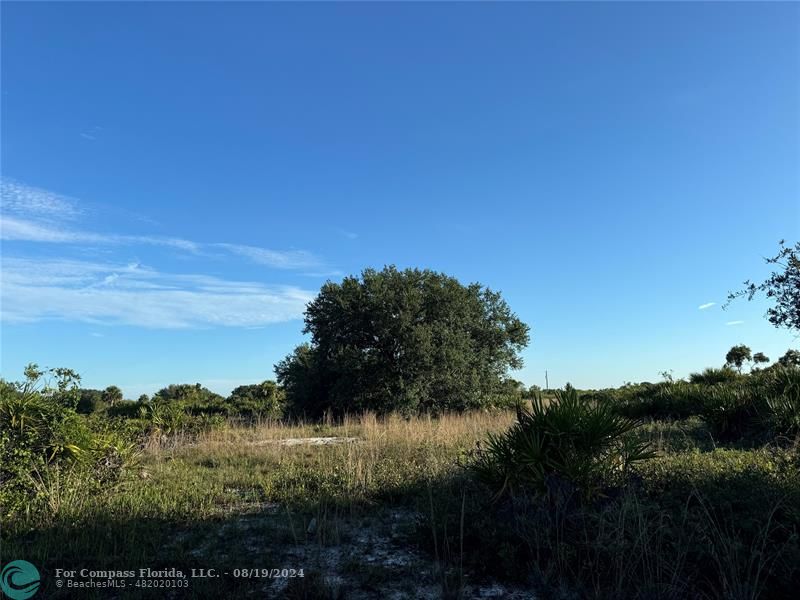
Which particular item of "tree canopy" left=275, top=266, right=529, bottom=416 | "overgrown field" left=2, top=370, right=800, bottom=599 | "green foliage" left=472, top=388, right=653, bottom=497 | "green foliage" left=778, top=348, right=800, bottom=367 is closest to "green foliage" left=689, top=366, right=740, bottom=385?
"green foliage" left=778, top=348, right=800, bottom=367

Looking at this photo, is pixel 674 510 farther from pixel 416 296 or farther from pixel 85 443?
pixel 416 296

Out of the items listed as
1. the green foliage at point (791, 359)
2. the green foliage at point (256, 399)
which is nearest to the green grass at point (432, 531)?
the green foliage at point (791, 359)

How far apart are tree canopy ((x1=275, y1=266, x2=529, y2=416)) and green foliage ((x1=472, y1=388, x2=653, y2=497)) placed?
14.8 meters

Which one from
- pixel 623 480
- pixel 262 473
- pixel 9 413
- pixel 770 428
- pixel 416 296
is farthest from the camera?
pixel 416 296

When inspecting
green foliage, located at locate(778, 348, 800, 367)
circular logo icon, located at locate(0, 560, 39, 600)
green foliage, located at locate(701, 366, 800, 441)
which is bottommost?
circular logo icon, located at locate(0, 560, 39, 600)

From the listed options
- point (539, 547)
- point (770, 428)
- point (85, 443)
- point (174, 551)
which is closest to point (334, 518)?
point (174, 551)

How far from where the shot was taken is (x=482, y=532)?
460 centimetres

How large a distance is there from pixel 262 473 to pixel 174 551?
362cm

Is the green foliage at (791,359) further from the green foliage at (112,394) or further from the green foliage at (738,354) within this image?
the green foliage at (112,394)

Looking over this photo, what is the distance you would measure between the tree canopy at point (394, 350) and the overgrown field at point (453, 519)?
40.4 feet

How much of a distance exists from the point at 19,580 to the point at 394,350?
1769cm

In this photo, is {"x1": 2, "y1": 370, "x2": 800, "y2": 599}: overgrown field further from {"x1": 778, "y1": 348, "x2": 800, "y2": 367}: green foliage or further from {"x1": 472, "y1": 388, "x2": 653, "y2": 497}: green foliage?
{"x1": 778, "y1": 348, "x2": 800, "y2": 367}: green foliage

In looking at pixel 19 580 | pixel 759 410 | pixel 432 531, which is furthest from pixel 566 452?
pixel 759 410

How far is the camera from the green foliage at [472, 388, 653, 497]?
17.5 feet
